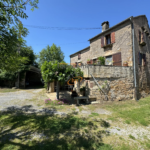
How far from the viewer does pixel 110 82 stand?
7184mm

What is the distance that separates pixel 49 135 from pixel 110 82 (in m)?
5.98

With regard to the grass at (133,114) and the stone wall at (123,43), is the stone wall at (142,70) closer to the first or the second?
the stone wall at (123,43)

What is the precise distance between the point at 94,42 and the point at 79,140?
11638 mm

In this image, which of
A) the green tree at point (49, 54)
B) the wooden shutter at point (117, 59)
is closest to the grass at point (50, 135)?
the wooden shutter at point (117, 59)

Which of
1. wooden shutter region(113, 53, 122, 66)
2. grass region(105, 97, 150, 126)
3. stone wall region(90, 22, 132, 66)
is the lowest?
grass region(105, 97, 150, 126)

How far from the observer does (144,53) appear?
32.3ft

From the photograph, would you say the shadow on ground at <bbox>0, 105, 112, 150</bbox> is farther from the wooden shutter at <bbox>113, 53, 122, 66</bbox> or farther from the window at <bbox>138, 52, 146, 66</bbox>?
the window at <bbox>138, 52, 146, 66</bbox>

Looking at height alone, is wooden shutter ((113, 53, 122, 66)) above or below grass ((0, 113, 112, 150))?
above

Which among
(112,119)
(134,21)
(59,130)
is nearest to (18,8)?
(59,130)

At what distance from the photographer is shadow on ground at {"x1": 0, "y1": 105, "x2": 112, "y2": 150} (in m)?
2.43

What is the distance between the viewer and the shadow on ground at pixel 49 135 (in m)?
2.43

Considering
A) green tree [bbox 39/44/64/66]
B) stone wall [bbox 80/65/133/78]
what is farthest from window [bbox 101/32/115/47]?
green tree [bbox 39/44/64/66]

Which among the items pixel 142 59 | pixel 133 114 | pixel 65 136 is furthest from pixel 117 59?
pixel 65 136

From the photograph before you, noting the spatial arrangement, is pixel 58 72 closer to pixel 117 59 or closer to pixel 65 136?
pixel 65 136
